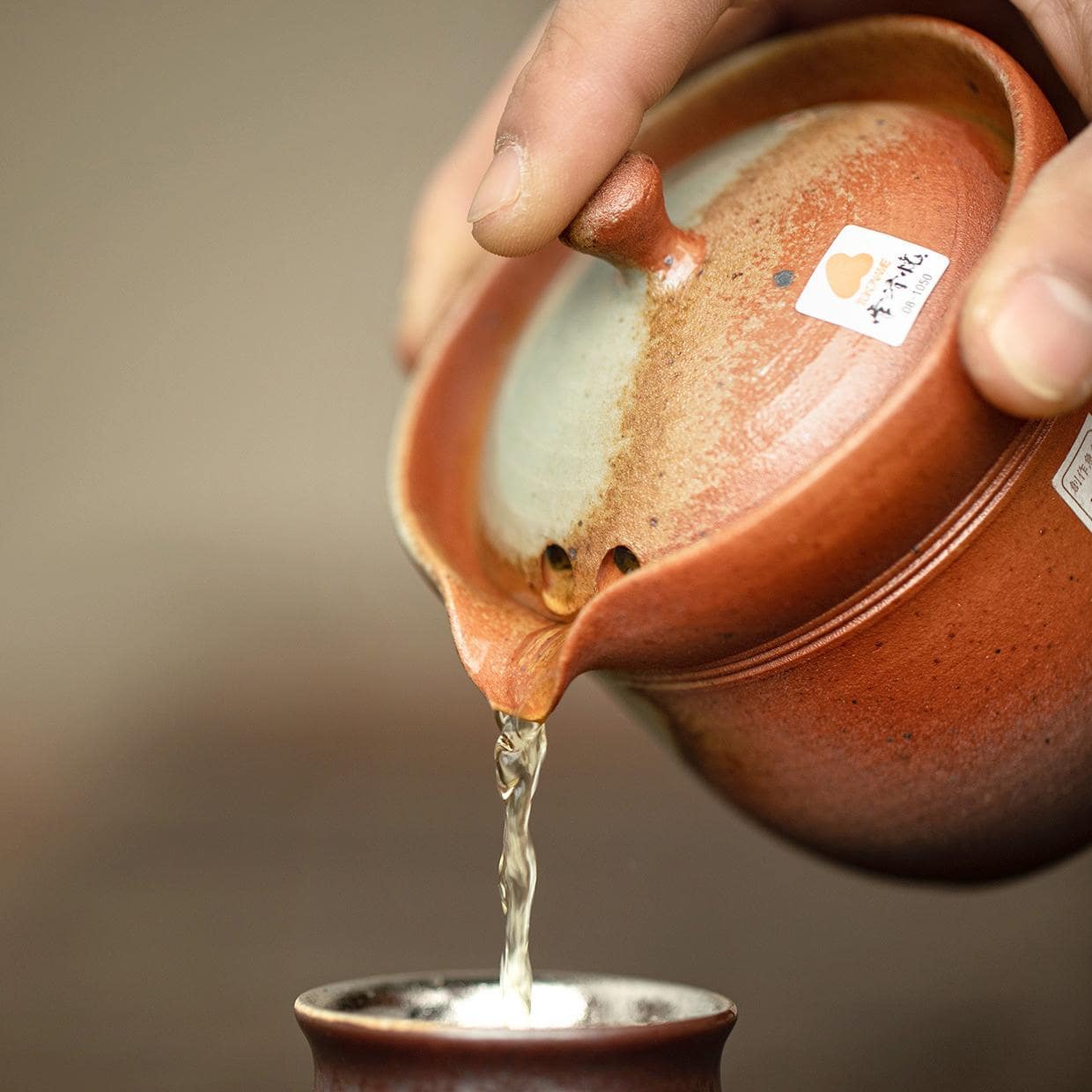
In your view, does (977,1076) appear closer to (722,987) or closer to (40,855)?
(722,987)

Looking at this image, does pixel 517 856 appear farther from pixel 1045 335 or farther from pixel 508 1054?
pixel 1045 335

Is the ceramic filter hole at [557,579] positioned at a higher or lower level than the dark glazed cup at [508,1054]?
higher

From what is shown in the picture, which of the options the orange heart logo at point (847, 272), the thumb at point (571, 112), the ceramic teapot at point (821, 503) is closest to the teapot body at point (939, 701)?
the ceramic teapot at point (821, 503)

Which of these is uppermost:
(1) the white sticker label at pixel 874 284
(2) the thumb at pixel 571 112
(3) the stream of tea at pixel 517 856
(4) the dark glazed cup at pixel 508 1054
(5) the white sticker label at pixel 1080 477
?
(2) the thumb at pixel 571 112

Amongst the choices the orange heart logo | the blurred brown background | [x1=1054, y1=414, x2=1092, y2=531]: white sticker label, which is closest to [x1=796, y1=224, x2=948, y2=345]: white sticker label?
the orange heart logo

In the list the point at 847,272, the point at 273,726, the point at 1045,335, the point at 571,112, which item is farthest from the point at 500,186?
the point at 273,726

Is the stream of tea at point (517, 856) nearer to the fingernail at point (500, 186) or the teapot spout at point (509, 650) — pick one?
the teapot spout at point (509, 650)

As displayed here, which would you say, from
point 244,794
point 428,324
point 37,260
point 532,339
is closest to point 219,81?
point 37,260
